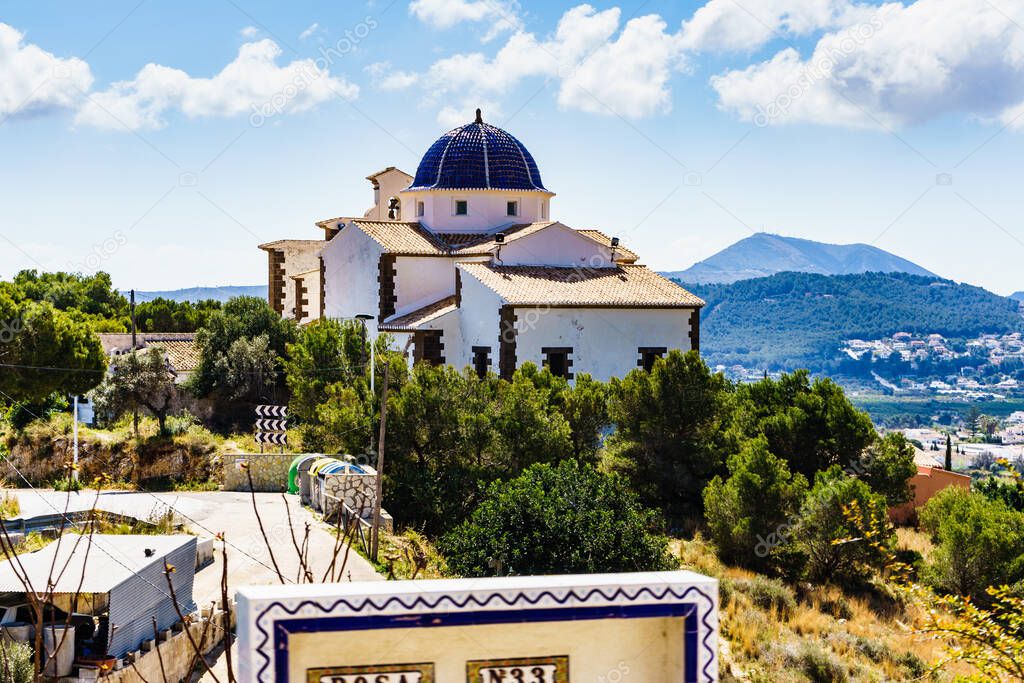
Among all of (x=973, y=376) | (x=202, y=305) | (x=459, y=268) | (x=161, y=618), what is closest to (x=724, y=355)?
(x=973, y=376)

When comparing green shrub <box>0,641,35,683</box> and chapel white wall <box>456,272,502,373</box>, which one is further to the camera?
chapel white wall <box>456,272,502,373</box>

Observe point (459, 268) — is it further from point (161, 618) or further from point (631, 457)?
point (161, 618)

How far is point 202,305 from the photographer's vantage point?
5906 centimetres

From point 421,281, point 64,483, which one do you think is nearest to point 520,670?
point 64,483

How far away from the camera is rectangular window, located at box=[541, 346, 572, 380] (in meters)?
27.8

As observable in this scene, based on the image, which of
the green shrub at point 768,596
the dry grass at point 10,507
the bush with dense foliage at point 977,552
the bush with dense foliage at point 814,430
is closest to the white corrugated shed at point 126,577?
the dry grass at point 10,507

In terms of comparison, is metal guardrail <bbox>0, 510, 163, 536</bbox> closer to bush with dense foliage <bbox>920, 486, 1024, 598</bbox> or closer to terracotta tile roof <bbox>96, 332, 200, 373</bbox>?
terracotta tile roof <bbox>96, 332, 200, 373</bbox>

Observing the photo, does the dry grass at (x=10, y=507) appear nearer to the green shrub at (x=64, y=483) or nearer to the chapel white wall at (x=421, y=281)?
the green shrub at (x=64, y=483)

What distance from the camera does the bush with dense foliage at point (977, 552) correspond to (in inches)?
811

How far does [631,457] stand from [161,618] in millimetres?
13846

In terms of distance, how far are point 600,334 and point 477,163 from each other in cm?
894

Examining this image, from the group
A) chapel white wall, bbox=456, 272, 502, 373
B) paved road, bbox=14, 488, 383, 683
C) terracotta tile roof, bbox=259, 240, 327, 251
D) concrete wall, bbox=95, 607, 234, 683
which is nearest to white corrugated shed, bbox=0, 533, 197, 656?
concrete wall, bbox=95, 607, 234, 683

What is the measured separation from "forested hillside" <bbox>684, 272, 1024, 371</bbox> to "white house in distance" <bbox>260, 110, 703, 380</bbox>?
478ft

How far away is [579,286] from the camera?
2894cm
